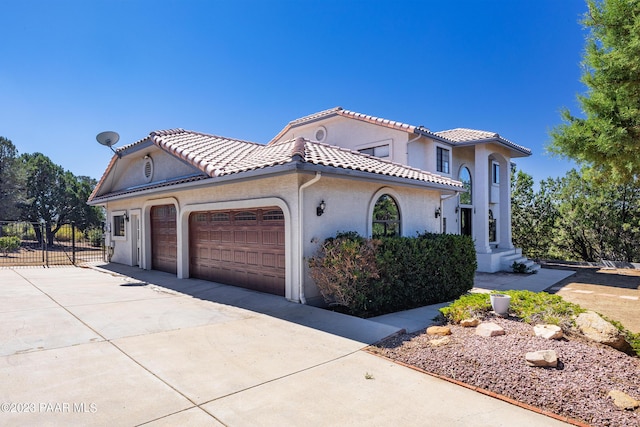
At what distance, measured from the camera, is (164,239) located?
546 inches

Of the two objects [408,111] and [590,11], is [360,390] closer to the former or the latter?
[590,11]

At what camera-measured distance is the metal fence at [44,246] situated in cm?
1751

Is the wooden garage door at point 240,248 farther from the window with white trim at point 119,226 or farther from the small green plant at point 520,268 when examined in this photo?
the small green plant at point 520,268

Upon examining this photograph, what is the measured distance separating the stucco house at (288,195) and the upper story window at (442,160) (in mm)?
80

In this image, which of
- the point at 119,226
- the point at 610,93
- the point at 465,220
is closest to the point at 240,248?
the point at 610,93

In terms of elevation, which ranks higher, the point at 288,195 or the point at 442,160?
the point at 442,160

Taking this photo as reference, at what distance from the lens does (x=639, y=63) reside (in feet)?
18.3

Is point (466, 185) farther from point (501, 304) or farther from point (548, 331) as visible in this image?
point (548, 331)

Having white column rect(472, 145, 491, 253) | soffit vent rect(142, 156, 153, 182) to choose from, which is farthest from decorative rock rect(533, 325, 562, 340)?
soffit vent rect(142, 156, 153, 182)

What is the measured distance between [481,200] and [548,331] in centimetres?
1387

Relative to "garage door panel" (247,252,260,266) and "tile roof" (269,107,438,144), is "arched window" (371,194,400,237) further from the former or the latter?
"tile roof" (269,107,438,144)

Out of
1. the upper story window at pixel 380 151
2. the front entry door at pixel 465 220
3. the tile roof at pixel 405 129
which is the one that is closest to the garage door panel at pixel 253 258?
the upper story window at pixel 380 151

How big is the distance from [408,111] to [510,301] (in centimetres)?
1363

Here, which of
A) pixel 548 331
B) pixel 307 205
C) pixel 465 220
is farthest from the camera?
pixel 465 220
